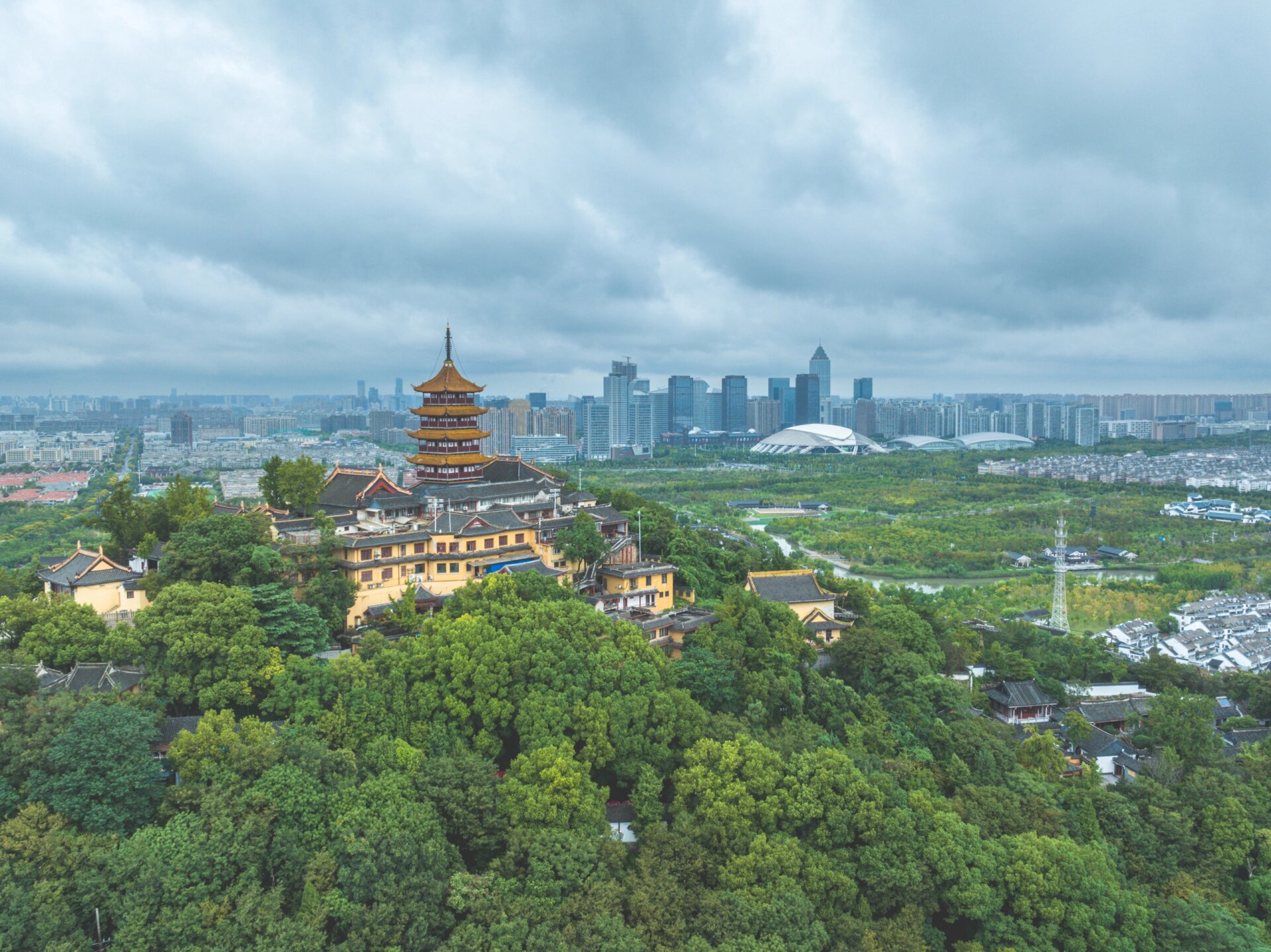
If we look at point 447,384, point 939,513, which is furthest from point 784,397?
point 447,384

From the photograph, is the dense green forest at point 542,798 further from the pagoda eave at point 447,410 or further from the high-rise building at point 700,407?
the high-rise building at point 700,407

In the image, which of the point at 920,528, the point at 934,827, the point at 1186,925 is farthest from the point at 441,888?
the point at 920,528

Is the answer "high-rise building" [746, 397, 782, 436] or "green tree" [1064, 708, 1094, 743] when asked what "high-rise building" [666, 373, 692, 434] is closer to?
"high-rise building" [746, 397, 782, 436]

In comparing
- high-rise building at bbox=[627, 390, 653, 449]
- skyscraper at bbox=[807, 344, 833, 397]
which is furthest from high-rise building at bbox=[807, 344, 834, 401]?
high-rise building at bbox=[627, 390, 653, 449]

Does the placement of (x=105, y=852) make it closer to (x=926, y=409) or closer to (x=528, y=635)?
(x=528, y=635)

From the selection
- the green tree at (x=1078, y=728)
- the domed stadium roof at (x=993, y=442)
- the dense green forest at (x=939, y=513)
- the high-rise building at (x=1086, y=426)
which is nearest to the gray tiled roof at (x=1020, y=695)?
the green tree at (x=1078, y=728)

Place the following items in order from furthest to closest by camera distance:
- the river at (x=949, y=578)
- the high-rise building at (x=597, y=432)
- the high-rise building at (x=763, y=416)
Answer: the high-rise building at (x=763, y=416) < the high-rise building at (x=597, y=432) < the river at (x=949, y=578)

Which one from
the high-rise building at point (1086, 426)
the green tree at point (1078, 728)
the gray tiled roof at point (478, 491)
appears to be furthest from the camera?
the high-rise building at point (1086, 426)
